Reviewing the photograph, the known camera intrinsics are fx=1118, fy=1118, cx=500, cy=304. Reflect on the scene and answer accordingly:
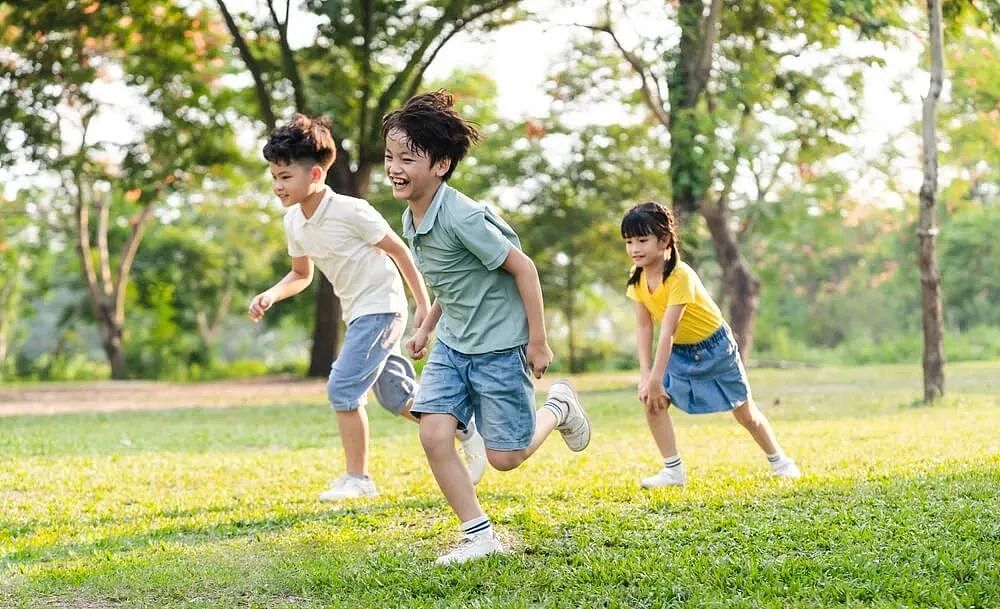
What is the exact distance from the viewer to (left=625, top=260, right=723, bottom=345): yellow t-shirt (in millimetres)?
5281

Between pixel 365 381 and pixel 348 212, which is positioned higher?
pixel 348 212

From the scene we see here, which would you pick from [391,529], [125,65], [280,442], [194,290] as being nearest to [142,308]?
[194,290]

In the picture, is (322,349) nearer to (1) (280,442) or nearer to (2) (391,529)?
(1) (280,442)

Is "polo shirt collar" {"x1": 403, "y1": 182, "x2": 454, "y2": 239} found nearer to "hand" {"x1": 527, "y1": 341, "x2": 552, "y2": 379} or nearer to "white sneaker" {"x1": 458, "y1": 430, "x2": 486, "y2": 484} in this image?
"hand" {"x1": 527, "y1": 341, "x2": 552, "y2": 379}

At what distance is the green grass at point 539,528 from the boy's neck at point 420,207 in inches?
Answer: 48.8

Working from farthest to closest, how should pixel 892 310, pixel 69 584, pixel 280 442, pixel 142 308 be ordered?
pixel 892 310
pixel 142 308
pixel 280 442
pixel 69 584

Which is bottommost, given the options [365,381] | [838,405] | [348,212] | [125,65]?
[838,405]

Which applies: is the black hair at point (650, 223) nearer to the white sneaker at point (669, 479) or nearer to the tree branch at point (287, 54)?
the white sneaker at point (669, 479)

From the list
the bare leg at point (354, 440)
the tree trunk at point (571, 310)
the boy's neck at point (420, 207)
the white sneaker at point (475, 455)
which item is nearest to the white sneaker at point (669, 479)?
the white sneaker at point (475, 455)

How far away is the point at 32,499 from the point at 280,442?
283 cm

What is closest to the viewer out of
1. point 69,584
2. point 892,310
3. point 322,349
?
point 69,584

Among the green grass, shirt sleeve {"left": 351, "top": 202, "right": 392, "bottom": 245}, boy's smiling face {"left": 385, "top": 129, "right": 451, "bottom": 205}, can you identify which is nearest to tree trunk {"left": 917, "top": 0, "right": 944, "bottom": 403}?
the green grass

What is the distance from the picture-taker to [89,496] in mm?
5840

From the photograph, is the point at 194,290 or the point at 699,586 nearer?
the point at 699,586
